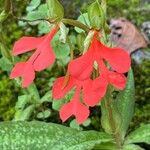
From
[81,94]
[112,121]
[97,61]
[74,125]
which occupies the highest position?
[97,61]

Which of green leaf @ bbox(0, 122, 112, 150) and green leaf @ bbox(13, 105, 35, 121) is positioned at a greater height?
green leaf @ bbox(0, 122, 112, 150)

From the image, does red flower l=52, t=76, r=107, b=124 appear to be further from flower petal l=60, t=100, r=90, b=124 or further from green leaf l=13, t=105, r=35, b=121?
green leaf l=13, t=105, r=35, b=121

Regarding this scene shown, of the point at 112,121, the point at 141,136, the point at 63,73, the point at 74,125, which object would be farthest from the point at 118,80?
the point at 63,73

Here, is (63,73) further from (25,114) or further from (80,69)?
(80,69)

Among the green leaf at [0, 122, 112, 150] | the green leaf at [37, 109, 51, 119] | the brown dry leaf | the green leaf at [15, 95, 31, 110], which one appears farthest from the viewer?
the brown dry leaf

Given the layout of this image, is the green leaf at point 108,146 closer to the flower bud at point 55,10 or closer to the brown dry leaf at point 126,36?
the flower bud at point 55,10

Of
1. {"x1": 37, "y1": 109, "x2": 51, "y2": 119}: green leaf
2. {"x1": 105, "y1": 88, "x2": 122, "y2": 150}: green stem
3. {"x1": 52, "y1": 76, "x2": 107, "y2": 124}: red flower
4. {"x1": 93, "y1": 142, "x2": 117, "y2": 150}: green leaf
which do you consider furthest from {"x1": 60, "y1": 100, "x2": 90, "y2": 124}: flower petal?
{"x1": 37, "y1": 109, "x2": 51, "y2": 119}: green leaf
